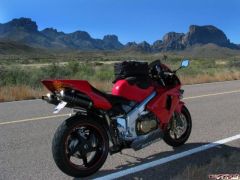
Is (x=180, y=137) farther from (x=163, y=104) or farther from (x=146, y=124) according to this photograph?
(x=146, y=124)

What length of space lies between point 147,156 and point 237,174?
150 centimetres

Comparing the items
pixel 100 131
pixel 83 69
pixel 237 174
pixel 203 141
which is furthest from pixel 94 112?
pixel 83 69

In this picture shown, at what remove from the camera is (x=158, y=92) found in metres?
6.32

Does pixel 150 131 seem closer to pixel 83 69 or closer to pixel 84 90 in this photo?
pixel 84 90

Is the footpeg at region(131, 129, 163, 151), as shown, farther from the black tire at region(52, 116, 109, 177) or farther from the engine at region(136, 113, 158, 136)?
the black tire at region(52, 116, 109, 177)

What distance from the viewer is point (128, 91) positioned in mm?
5863

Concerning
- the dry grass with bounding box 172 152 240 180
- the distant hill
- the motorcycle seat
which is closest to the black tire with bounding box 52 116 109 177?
the motorcycle seat

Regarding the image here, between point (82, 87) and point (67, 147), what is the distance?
2.42ft

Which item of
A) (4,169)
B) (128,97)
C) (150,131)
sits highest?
(128,97)

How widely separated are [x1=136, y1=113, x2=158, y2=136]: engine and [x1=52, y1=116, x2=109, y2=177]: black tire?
548 millimetres

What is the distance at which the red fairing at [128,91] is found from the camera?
5817mm

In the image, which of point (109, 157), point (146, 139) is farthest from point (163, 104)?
point (109, 157)

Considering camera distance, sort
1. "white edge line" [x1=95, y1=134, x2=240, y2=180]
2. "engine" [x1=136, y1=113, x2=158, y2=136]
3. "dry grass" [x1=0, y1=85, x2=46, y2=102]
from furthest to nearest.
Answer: "dry grass" [x1=0, y1=85, x2=46, y2=102]
"engine" [x1=136, y1=113, x2=158, y2=136]
"white edge line" [x1=95, y1=134, x2=240, y2=180]

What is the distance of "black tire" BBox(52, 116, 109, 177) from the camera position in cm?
523
